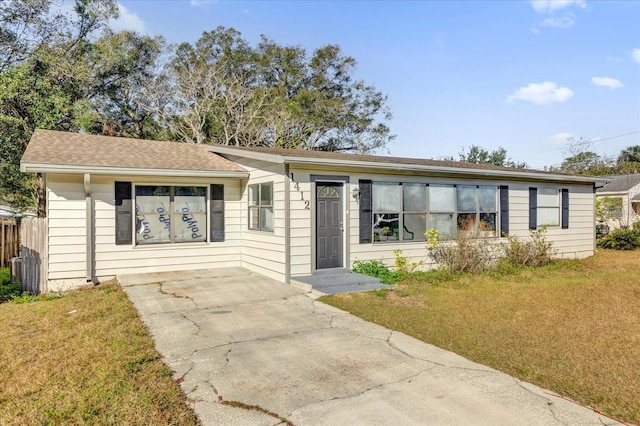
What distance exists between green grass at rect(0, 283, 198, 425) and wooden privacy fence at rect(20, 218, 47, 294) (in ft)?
6.33

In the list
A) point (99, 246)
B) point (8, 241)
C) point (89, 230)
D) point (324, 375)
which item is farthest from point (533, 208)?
point (8, 241)

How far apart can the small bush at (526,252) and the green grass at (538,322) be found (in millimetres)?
942

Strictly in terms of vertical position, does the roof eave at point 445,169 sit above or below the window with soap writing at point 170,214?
above

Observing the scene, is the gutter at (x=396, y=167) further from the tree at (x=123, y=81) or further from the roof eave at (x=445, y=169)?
the tree at (x=123, y=81)

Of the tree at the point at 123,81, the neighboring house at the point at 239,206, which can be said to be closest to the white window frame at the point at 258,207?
the neighboring house at the point at 239,206

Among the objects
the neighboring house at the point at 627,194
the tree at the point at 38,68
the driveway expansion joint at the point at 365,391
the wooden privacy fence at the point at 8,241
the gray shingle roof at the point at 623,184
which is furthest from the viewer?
the gray shingle roof at the point at 623,184

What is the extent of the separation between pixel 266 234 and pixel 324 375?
5.24 meters

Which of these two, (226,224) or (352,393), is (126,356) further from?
(226,224)

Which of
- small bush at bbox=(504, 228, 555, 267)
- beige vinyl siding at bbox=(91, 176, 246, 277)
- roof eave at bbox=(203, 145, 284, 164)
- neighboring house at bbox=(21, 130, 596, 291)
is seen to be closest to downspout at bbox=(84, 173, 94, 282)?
neighboring house at bbox=(21, 130, 596, 291)

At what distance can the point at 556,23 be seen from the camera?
13.1 metres

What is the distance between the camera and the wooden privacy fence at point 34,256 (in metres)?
7.96

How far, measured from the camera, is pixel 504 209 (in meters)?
11.0

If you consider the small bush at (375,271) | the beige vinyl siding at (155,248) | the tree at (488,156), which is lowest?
the small bush at (375,271)

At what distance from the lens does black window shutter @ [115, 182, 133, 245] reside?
8.52 meters
